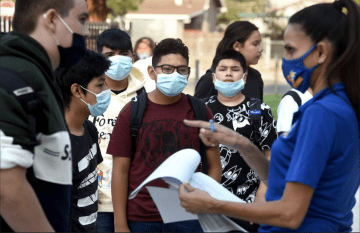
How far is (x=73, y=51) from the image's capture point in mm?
2840

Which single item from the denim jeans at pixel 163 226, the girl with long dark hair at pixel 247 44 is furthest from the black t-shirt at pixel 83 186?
the girl with long dark hair at pixel 247 44

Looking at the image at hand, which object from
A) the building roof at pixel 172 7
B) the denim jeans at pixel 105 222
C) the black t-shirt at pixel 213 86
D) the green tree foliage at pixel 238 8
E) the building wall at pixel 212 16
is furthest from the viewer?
the building wall at pixel 212 16

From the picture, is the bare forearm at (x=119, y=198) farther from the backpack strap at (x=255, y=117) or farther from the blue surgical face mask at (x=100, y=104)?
the backpack strap at (x=255, y=117)

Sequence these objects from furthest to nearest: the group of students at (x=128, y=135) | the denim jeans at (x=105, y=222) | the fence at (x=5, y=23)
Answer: the fence at (x=5, y=23) → the denim jeans at (x=105, y=222) → the group of students at (x=128, y=135)

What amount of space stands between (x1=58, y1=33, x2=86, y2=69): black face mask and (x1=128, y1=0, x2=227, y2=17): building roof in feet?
143

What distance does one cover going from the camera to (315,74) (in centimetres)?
269

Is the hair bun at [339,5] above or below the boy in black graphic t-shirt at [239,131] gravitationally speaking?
above

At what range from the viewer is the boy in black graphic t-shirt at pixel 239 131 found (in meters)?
4.86

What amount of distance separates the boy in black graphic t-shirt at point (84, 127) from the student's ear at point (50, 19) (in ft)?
4.86

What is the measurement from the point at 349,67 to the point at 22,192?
→ 4.90 ft

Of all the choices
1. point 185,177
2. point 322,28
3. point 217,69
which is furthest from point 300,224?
point 217,69

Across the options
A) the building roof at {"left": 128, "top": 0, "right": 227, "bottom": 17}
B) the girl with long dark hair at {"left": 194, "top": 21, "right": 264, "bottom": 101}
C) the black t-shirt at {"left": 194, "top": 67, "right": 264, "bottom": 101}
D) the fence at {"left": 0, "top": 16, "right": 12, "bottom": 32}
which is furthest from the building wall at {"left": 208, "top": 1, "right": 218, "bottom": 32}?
the black t-shirt at {"left": 194, "top": 67, "right": 264, "bottom": 101}

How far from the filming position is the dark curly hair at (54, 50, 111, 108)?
180 inches

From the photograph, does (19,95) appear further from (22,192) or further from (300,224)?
(300,224)
